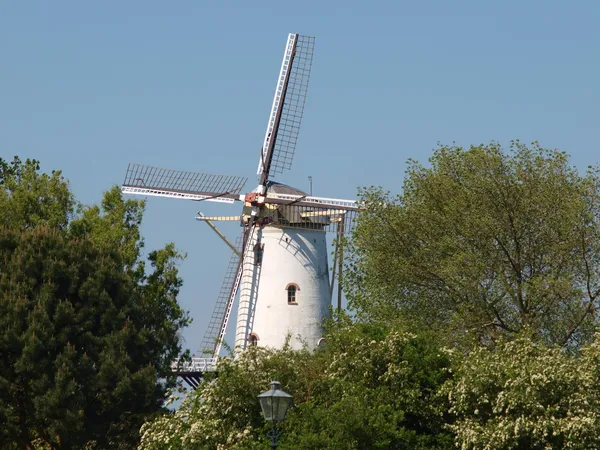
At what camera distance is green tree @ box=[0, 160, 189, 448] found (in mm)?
37281

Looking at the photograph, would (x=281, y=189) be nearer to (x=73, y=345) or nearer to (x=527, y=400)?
(x=73, y=345)

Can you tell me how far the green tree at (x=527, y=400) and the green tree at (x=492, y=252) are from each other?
490cm

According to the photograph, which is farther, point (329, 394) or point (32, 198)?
point (32, 198)

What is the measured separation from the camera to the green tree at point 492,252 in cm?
3806

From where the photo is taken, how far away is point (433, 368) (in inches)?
1313

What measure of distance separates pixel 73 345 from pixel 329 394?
30.9 ft

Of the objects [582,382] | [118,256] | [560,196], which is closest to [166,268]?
[118,256]

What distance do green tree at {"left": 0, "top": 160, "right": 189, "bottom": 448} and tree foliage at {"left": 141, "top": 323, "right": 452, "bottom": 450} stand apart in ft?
10.6

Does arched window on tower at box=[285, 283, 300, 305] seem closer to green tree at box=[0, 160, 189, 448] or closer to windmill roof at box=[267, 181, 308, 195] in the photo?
windmill roof at box=[267, 181, 308, 195]

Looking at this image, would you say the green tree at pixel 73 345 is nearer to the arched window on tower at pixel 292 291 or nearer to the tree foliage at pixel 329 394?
the tree foliage at pixel 329 394

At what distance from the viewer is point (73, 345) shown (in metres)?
37.8

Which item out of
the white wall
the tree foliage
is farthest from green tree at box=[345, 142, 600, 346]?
the white wall

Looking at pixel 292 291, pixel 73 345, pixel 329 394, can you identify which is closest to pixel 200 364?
pixel 292 291

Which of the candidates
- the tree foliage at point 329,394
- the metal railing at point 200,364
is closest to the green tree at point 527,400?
the tree foliage at point 329,394
